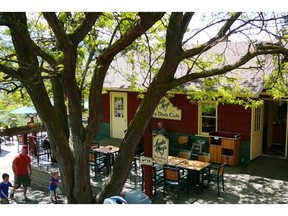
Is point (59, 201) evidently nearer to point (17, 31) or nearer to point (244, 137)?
point (17, 31)

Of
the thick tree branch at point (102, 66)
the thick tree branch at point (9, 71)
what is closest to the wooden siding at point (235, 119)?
the thick tree branch at point (102, 66)

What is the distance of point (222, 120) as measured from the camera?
534 inches

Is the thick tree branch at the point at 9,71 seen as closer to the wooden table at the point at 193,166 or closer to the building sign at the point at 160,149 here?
the building sign at the point at 160,149

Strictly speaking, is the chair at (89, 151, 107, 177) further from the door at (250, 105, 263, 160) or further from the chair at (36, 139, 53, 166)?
the door at (250, 105, 263, 160)

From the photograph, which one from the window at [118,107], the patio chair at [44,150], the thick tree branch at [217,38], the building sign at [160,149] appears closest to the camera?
the thick tree branch at [217,38]

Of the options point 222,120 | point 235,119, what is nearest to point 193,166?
point 235,119

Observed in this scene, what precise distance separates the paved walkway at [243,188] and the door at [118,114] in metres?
4.97

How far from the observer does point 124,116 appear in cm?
1680

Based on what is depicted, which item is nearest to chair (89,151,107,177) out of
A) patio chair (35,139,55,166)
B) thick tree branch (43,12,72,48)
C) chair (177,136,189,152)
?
patio chair (35,139,55,166)

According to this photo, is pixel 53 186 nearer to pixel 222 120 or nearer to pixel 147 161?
pixel 147 161

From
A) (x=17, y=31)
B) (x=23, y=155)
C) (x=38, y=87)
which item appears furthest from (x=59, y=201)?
(x=17, y=31)

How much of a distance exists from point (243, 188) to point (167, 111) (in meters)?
5.42

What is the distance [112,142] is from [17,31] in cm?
1086

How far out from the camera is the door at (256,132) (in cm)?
1284
